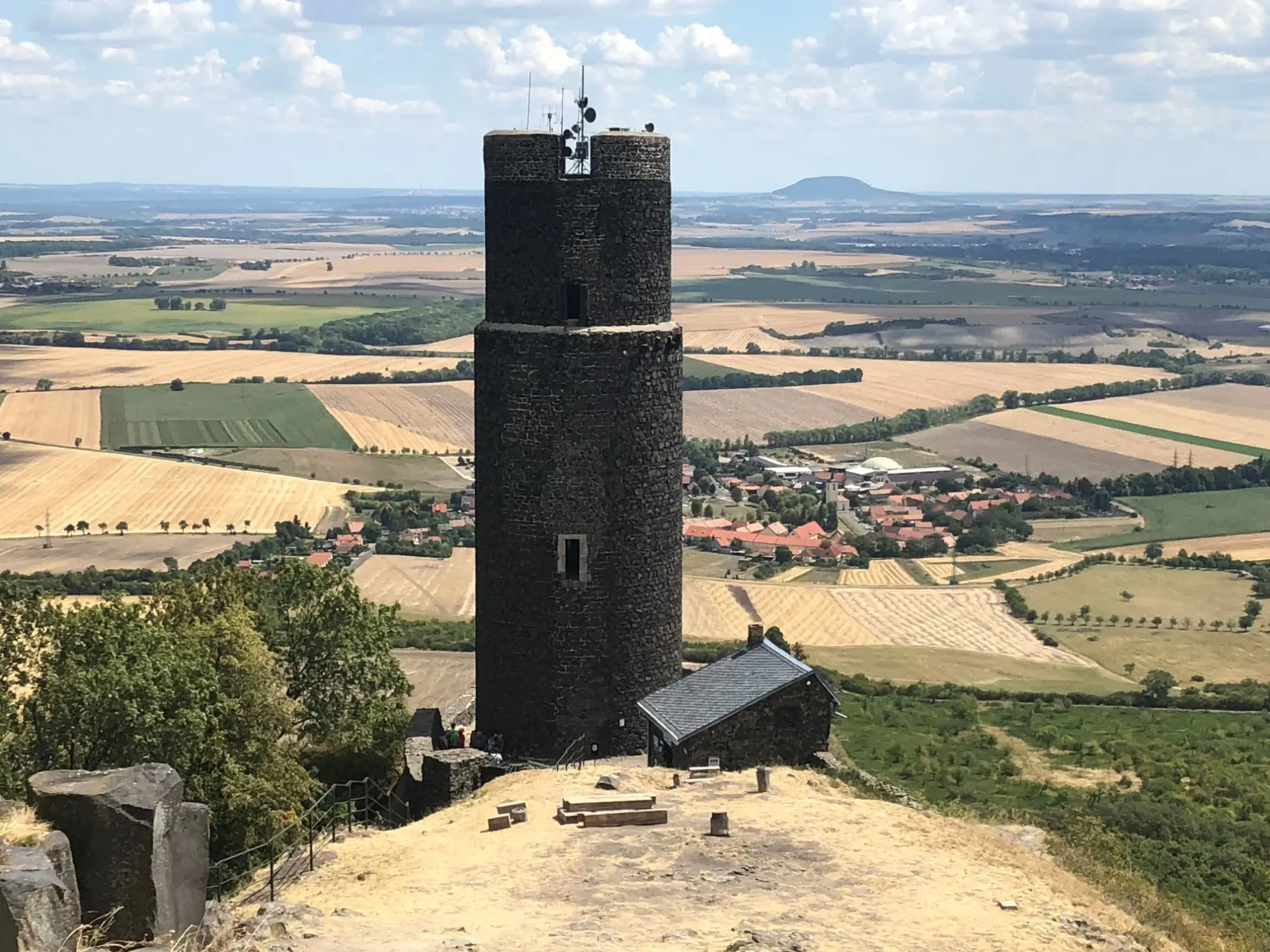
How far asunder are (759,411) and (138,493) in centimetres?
6982

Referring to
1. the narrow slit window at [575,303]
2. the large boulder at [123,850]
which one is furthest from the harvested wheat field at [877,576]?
the large boulder at [123,850]

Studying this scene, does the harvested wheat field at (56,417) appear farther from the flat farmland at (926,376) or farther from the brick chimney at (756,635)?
the brick chimney at (756,635)

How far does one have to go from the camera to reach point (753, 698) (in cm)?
2247

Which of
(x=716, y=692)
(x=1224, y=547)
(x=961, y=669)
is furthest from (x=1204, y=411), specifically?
(x=716, y=692)

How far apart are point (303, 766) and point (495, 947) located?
10.9m

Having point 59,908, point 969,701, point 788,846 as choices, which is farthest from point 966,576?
point 59,908

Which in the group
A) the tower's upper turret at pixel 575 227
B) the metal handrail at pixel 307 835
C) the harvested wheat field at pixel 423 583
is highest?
the tower's upper turret at pixel 575 227

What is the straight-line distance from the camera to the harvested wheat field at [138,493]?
9325 centimetres

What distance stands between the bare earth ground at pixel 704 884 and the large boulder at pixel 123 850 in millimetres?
1514

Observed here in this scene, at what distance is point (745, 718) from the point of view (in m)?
22.5

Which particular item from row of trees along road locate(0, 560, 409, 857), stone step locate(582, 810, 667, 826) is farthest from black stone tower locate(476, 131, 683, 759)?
stone step locate(582, 810, 667, 826)

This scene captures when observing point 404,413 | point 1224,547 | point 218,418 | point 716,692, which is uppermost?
point 716,692

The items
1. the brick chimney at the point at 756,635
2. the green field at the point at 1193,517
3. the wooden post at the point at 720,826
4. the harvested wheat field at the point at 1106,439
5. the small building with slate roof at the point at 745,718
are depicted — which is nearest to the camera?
the wooden post at the point at 720,826

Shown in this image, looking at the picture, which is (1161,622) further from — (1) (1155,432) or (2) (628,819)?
(2) (628,819)
